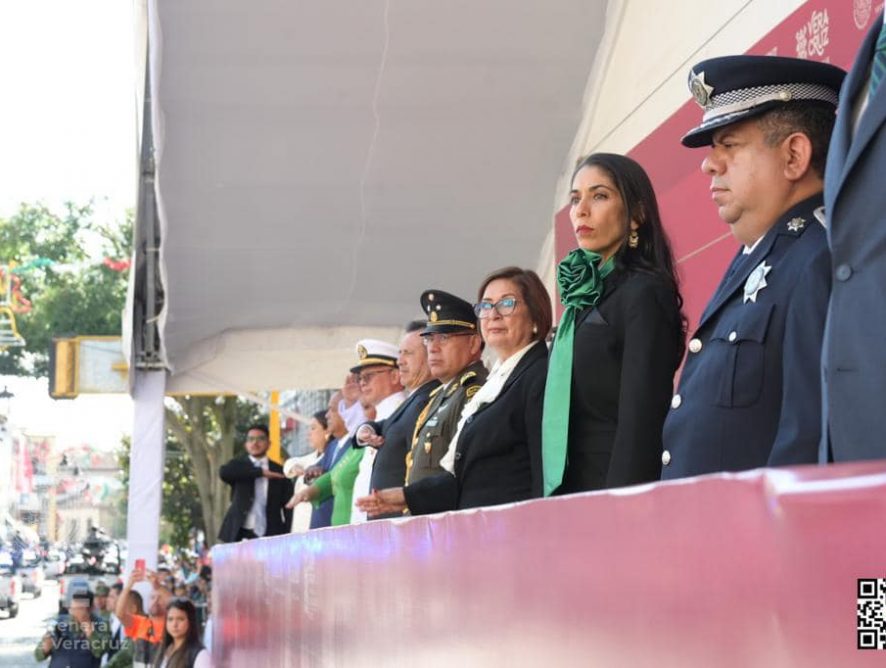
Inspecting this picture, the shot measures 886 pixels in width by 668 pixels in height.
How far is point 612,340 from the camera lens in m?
2.83

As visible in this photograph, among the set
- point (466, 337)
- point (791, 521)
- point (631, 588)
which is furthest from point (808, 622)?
point (466, 337)

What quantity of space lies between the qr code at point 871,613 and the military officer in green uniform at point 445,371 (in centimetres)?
302

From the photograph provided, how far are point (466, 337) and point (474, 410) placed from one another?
88 centimetres

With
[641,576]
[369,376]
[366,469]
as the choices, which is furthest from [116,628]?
[641,576]

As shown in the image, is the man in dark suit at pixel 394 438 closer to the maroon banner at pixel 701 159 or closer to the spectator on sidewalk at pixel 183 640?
the maroon banner at pixel 701 159

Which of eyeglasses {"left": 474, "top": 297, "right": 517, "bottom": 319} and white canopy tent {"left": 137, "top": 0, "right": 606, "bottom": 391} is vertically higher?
white canopy tent {"left": 137, "top": 0, "right": 606, "bottom": 391}

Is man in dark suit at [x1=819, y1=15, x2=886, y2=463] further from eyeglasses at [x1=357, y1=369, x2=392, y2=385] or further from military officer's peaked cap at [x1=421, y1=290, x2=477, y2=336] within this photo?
eyeglasses at [x1=357, y1=369, x2=392, y2=385]

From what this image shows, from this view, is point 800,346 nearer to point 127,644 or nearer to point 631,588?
point 631,588

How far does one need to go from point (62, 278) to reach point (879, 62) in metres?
32.9

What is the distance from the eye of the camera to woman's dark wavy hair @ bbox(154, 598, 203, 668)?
7668 mm

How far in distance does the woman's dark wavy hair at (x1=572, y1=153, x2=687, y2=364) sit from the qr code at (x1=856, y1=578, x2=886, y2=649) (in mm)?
2076

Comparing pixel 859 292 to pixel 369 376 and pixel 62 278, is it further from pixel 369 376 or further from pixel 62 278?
pixel 62 278

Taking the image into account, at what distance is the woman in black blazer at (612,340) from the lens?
2662mm

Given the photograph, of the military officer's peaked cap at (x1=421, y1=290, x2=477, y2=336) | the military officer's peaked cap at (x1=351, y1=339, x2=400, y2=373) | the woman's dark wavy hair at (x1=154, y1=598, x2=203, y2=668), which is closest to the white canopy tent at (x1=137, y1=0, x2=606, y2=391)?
the military officer's peaked cap at (x1=351, y1=339, x2=400, y2=373)
